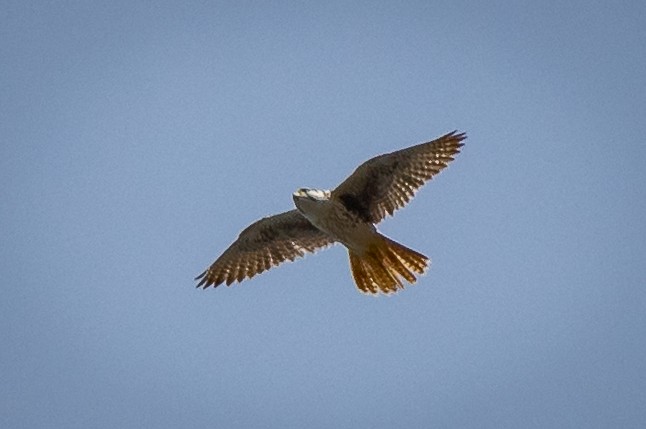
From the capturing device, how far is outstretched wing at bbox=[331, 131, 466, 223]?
1462cm

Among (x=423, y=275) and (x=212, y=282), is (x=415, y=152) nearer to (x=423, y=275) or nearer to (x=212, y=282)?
(x=423, y=275)

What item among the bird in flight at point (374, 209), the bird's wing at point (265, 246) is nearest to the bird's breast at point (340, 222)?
the bird in flight at point (374, 209)

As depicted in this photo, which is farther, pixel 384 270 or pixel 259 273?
pixel 259 273

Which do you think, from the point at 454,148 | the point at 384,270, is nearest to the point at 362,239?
the point at 384,270

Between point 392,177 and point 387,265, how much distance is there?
3.40ft

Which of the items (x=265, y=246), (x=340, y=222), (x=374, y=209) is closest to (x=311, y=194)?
(x=340, y=222)

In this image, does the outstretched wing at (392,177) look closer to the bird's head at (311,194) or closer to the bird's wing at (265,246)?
the bird's head at (311,194)

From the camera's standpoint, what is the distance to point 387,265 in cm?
1441

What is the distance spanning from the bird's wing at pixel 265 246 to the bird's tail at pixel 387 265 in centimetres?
91

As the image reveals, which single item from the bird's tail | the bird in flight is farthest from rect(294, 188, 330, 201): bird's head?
the bird's tail

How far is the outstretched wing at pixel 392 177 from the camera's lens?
48.0 ft

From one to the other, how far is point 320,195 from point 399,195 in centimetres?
98

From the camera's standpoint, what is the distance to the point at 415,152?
14695 millimetres

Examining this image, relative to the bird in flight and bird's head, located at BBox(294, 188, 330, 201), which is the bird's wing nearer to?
the bird in flight
